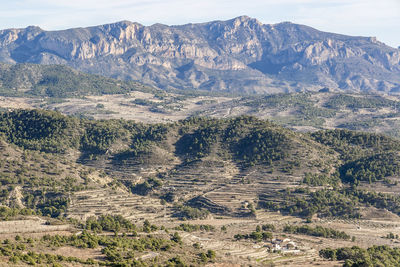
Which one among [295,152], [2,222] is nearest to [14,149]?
[2,222]

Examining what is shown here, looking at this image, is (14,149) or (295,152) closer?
(14,149)

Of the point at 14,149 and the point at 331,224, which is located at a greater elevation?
the point at 14,149

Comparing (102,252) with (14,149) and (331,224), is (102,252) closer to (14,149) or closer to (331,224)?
(331,224)

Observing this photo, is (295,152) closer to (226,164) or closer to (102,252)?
(226,164)

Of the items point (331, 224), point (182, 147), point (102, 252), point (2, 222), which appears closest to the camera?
point (102, 252)

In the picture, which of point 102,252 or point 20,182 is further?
point 20,182

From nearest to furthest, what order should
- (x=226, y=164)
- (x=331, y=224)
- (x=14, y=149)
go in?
(x=331, y=224) → (x=14, y=149) → (x=226, y=164)

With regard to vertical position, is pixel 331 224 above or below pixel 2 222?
below

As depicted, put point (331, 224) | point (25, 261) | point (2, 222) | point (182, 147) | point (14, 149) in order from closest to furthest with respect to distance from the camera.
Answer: point (25, 261)
point (2, 222)
point (331, 224)
point (14, 149)
point (182, 147)

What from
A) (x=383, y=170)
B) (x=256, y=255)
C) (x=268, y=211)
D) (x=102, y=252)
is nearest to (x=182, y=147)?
(x=268, y=211)
